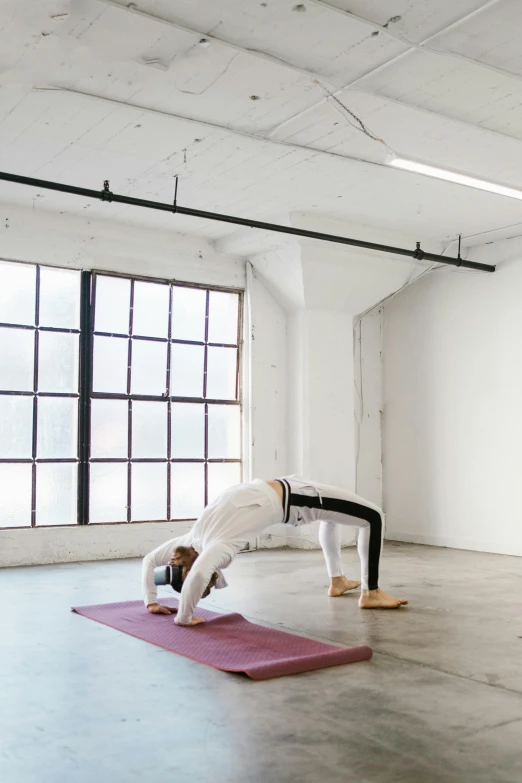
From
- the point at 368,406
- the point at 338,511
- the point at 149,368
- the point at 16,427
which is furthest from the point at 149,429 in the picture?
the point at 338,511

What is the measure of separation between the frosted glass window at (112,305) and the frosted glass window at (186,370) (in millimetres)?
621

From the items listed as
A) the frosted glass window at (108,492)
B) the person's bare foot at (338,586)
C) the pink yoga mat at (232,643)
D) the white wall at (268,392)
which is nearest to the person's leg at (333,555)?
the person's bare foot at (338,586)

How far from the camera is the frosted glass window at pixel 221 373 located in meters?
8.52

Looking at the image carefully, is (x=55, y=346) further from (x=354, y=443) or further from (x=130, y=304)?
(x=354, y=443)

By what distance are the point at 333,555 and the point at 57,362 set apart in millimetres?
3440

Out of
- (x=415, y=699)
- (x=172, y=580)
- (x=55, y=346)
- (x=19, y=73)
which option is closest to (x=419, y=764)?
(x=415, y=699)

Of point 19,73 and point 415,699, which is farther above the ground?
point 19,73

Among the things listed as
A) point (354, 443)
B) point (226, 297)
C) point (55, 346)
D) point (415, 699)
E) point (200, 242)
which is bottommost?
point (415, 699)

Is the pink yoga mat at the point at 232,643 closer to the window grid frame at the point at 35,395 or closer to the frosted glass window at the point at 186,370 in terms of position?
the window grid frame at the point at 35,395

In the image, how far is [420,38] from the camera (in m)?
4.28

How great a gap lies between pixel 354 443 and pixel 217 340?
6.36 feet

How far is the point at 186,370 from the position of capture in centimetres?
833

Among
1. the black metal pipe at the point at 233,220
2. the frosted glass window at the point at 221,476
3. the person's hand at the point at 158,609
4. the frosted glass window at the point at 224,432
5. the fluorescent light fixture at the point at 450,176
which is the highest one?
the fluorescent light fixture at the point at 450,176

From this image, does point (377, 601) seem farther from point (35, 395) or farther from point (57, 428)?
point (35, 395)
